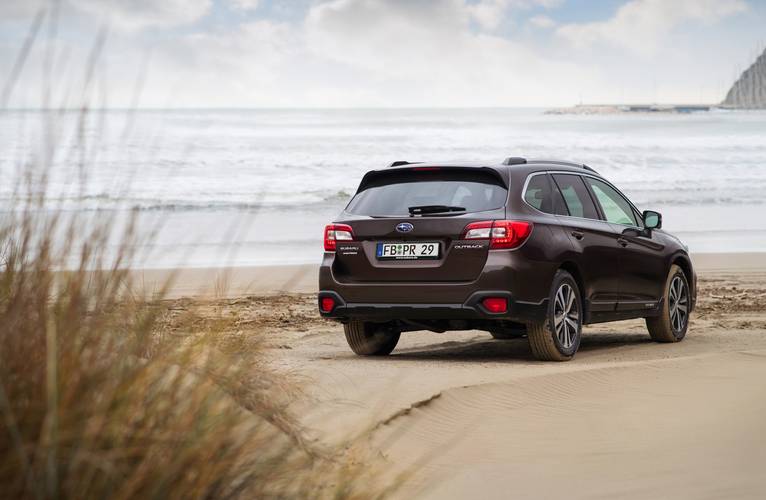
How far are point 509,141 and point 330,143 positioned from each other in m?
10.3

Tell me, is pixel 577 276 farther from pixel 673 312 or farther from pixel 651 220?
pixel 673 312

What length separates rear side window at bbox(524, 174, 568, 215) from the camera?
9.23m

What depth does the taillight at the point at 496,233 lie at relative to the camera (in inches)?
342

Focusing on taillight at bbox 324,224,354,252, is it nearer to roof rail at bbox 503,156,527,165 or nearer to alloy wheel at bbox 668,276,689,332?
roof rail at bbox 503,156,527,165

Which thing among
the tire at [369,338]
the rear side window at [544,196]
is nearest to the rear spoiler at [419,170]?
the rear side window at [544,196]

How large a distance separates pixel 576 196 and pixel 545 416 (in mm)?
3629

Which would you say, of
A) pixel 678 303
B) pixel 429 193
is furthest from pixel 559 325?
pixel 678 303

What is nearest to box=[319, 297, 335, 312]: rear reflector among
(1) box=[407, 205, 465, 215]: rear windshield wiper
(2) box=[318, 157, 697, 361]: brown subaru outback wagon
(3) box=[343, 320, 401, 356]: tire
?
(2) box=[318, 157, 697, 361]: brown subaru outback wagon

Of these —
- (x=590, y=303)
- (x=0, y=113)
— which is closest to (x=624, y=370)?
(x=590, y=303)

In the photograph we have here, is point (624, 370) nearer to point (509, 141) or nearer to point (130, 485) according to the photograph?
point (130, 485)

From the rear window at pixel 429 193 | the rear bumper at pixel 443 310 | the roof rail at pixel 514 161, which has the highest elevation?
the roof rail at pixel 514 161

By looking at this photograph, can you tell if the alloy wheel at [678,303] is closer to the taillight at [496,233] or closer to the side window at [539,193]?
the side window at [539,193]

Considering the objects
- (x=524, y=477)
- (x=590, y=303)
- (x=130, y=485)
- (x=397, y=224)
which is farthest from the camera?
(x=590, y=303)

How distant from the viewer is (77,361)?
9.98 ft
